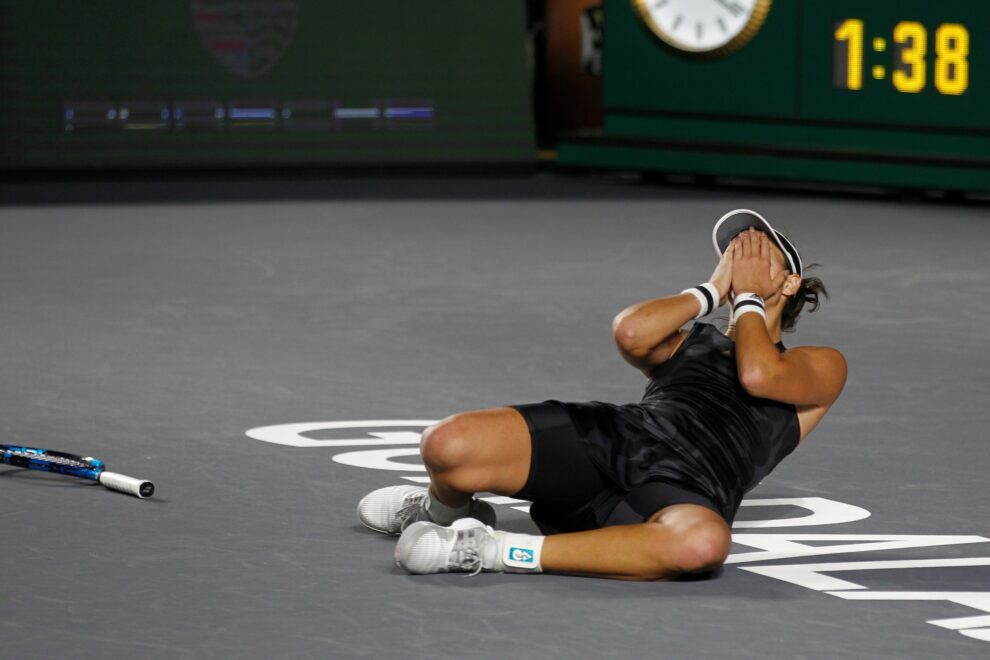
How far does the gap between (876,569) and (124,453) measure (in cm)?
250

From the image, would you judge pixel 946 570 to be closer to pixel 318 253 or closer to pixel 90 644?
pixel 90 644

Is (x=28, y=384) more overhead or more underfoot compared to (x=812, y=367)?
more underfoot

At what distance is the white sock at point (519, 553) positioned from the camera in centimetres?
433

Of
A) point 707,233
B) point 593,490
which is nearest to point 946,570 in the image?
point 593,490

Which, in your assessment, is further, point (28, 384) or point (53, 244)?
point (53, 244)

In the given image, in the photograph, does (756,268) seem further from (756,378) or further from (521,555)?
(521,555)

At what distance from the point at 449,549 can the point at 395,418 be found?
2.08 meters

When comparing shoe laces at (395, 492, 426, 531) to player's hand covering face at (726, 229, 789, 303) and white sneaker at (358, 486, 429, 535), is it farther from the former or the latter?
player's hand covering face at (726, 229, 789, 303)

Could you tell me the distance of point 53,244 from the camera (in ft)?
37.7

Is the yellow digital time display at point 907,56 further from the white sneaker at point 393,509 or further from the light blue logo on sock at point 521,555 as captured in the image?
the light blue logo on sock at point 521,555

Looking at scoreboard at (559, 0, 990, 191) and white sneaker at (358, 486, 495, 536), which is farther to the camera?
scoreboard at (559, 0, 990, 191)

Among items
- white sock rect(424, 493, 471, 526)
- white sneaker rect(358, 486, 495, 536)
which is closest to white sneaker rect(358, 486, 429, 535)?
white sneaker rect(358, 486, 495, 536)

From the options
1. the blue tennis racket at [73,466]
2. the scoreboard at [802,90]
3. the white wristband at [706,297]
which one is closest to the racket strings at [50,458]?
the blue tennis racket at [73,466]

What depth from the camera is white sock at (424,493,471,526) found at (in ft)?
14.9
